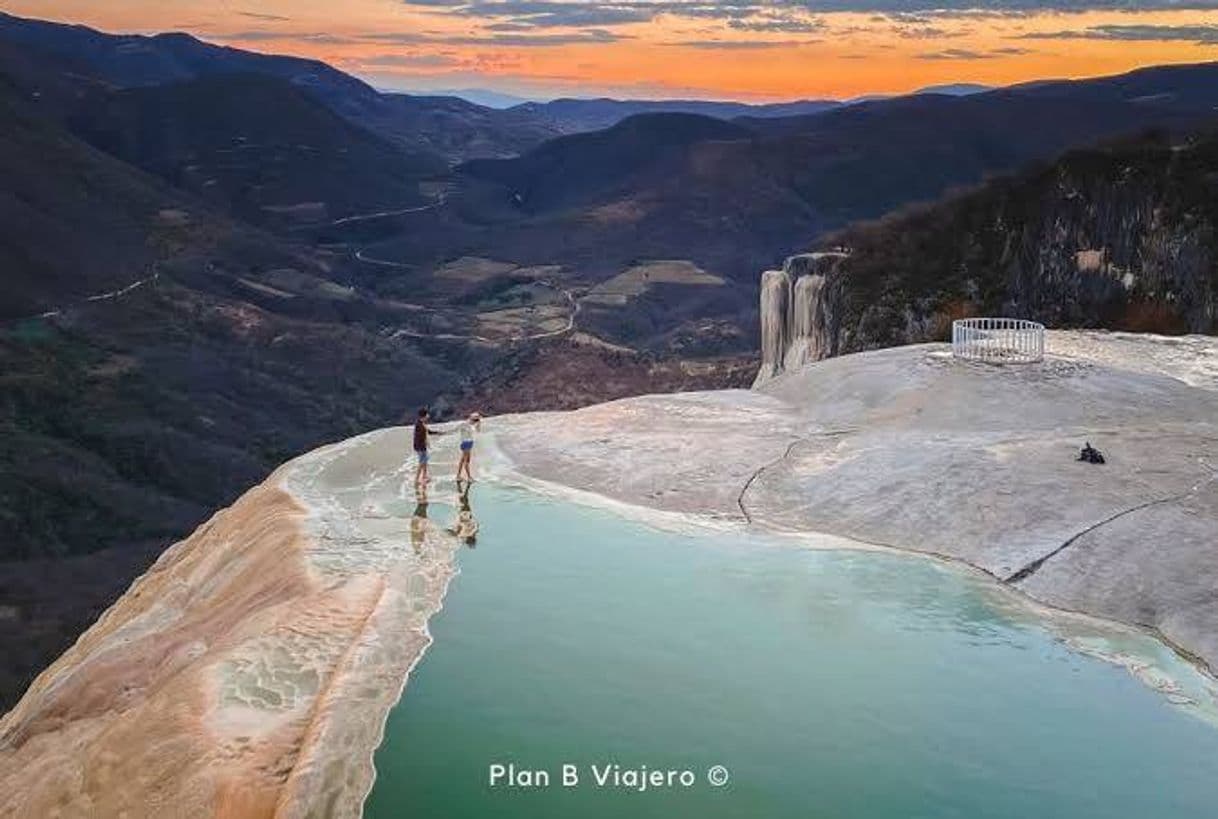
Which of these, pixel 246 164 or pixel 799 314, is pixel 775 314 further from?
pixel 246 164

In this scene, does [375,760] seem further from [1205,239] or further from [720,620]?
[1205,239]

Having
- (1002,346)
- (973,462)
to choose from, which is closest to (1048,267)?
(1002,346)

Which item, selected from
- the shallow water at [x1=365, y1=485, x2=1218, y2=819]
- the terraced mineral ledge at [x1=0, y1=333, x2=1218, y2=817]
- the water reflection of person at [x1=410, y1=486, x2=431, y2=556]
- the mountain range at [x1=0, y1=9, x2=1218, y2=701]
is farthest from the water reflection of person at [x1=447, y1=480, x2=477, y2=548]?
the mountain range at [x1=0, y1=9, x2=1218, y2=701]

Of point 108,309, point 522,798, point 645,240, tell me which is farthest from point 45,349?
point 645,240

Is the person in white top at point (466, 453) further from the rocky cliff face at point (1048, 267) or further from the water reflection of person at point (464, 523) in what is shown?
the rocky cliff face at point (1048, 267)

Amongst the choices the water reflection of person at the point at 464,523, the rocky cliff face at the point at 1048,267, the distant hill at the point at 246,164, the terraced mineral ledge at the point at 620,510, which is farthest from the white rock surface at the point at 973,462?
the distant hill at the point at 246,164
